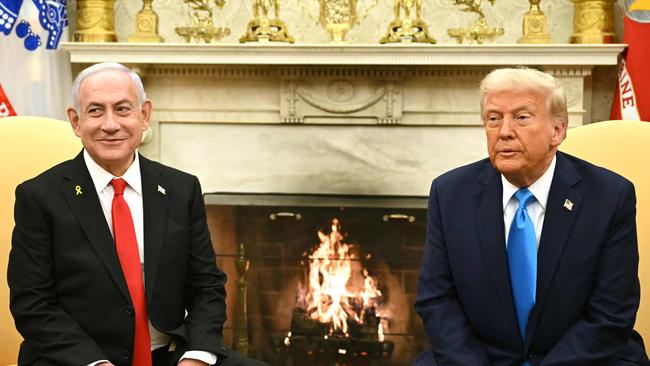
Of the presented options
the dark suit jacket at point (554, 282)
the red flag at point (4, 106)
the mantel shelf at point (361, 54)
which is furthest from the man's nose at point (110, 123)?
the mantel shelf at point (361, 54)

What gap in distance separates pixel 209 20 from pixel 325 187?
1.10 meters

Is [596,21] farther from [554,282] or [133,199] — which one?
[133,199]

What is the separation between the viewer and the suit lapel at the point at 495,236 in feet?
6.62

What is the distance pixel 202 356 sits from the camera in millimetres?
2104

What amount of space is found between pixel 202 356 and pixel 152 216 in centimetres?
37

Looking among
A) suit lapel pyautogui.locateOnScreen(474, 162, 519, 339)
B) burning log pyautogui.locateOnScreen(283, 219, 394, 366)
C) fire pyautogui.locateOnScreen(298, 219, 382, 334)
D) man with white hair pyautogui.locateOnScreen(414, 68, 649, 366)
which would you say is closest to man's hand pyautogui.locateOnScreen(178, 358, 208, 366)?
man with white hair pyautogui.locateOnScreen(414, 68, 649, 366)

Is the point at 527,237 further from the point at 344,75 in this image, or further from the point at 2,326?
the point at 344,75

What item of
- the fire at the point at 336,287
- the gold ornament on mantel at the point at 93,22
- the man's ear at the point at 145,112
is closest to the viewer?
the man's ear at the point at 145,112

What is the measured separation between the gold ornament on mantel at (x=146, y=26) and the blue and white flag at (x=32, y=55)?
14.9 inches

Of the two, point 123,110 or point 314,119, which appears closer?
point 123,110

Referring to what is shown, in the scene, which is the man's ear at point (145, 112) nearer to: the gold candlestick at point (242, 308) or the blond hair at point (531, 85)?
the blond hair at point (531, 85)

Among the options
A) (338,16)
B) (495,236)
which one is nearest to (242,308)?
(338,16)

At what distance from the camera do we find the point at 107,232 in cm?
208

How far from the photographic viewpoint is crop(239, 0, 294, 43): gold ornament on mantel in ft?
14.3
